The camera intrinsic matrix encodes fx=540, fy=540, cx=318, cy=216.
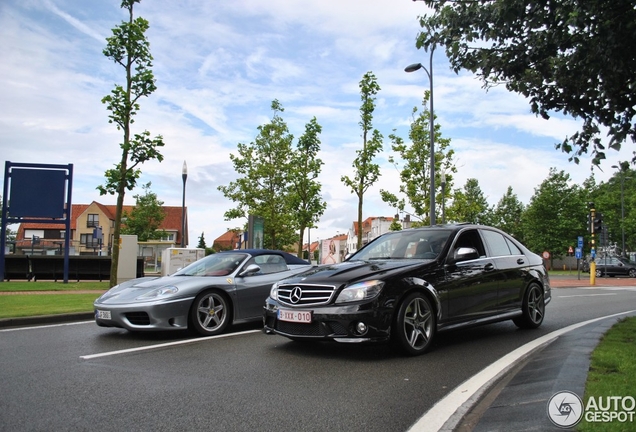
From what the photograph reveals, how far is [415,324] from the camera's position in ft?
20.1

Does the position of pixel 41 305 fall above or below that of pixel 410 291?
below

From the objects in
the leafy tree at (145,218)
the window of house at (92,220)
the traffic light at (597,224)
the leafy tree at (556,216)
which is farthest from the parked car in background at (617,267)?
the window of house at (92,220)

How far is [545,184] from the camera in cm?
6812

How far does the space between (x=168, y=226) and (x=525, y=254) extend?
89978mm

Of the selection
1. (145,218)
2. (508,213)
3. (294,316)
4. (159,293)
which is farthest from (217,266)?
(508,213)

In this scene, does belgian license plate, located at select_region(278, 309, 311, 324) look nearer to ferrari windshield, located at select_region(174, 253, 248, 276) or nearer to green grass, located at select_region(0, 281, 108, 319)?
ferrari windshield, located at select_region(174, 253, 248, 276)

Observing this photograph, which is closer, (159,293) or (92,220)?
(159,293)

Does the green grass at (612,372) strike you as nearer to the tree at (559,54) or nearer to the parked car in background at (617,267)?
the tree at (559,54)

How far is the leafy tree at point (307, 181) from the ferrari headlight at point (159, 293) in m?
22.5

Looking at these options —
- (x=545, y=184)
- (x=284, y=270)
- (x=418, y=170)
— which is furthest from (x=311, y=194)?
(x=545, y=184)

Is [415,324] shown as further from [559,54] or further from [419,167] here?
[419,167]

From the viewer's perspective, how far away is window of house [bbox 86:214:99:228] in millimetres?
83650

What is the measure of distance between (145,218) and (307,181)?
3800cm

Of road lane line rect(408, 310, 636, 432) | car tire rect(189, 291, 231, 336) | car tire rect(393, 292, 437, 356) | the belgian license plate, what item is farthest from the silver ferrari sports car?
road lane line rect(408, 310, 636, 432)
